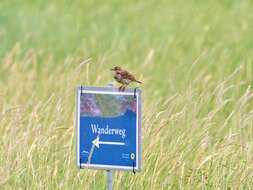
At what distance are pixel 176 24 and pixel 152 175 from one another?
553cm

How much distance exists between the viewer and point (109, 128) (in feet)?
16.8

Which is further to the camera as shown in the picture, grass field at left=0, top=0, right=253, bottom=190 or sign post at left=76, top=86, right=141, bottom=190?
grass field at left=0, top=0, right=253, bottom=190

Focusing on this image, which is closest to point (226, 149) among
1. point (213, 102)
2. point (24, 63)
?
point (213, 102)

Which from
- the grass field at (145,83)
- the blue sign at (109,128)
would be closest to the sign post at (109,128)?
the blue sign at (109,128)

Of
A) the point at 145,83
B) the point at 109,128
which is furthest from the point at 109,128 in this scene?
the point at 145,83

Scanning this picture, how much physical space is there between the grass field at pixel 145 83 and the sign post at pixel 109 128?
0.69 m

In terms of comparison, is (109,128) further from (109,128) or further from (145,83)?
(145,83)

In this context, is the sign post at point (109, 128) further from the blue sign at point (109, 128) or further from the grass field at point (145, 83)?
the grass field at point (145, 83)

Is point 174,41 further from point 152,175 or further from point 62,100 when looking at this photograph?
point 152,175

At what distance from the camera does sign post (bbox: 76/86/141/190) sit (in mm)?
5113

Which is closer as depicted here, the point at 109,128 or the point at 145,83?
the point at 109,128

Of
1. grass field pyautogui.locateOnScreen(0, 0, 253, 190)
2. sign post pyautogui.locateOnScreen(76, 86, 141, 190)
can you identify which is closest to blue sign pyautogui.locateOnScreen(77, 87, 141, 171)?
sign post pyautogui.locateOnScreen(76, 86, 141, 190)

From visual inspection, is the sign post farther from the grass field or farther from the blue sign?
the grass field

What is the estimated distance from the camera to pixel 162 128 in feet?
20.6
